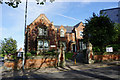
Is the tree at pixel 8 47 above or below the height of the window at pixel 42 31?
below

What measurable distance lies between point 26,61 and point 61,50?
5.16 m

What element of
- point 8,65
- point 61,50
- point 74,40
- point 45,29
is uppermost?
point 45,29

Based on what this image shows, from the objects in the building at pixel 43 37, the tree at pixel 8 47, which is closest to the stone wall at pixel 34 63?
the building at pixel 43 37

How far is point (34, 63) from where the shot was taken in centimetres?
1234

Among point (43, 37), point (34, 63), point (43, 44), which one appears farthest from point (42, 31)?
point (34, 63)

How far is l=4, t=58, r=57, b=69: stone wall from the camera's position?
38.3ft

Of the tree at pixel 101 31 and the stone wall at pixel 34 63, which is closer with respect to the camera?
the stone wall at pixel 34 63

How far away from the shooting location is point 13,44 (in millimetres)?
36250

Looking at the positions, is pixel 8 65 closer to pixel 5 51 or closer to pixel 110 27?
pixel 110 27

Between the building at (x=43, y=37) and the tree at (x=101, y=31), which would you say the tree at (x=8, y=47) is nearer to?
the building at (x=43, y=37)

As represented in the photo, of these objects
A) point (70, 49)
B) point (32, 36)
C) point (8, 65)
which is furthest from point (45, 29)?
point (8, 65)

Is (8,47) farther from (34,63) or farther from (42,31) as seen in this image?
(34,63)

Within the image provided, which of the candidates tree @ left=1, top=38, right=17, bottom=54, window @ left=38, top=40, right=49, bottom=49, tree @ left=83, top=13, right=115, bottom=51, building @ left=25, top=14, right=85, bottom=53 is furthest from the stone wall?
tree @ left=1, top=38, right=17, bottom=54

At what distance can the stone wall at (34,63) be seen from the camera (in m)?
11.7
